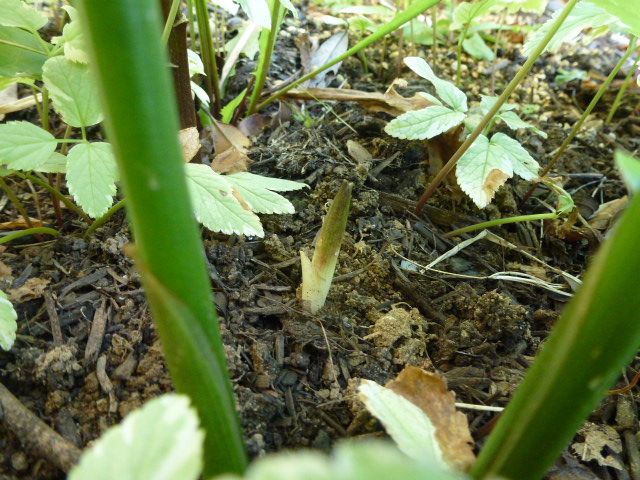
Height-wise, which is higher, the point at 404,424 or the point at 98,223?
the point at 404,424

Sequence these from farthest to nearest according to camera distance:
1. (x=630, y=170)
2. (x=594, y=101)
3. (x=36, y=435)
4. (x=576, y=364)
→ (x=594, y=101), (x=36, y=435), (x=576, y=364), (x=630, y=170)

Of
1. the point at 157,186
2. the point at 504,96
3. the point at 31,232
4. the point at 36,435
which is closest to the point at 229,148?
the point at 31,232

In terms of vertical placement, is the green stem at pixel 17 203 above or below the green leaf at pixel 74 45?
below

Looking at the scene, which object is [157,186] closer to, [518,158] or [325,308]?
[325,308]

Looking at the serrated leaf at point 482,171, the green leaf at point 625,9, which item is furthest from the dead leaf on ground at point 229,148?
the green leaf at point 625,9

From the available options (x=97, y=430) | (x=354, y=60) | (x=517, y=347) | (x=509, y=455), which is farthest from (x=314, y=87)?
(x=509, y=455)

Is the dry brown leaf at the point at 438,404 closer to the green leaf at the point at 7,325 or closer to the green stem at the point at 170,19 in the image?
the green leaf at the point at 7,325

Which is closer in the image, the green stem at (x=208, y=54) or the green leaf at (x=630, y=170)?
the green leaf at (x=630, y=170)
